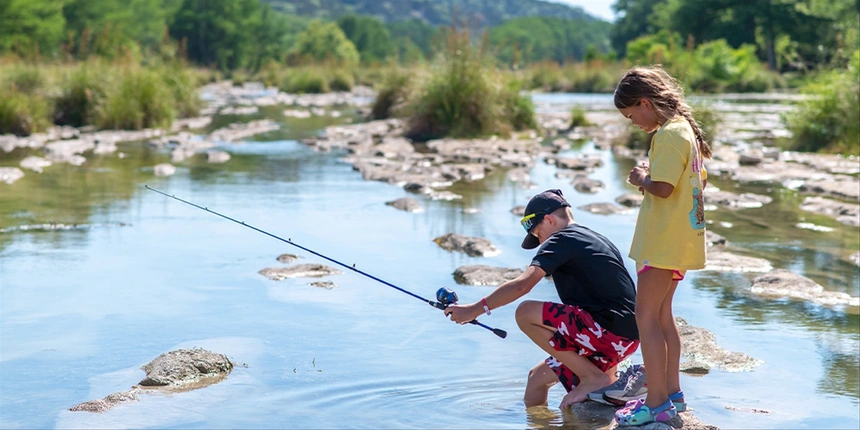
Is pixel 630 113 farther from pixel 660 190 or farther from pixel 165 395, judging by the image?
pixel 165 395

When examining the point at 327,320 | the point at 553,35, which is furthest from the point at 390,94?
the point at 553,35

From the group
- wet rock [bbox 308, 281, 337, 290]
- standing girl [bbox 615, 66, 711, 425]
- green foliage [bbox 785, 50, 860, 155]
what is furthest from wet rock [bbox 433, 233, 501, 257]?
green foliage [bbox 785, 50, 860, 155]

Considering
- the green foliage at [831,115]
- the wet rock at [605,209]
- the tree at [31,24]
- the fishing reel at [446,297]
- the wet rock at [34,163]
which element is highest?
the tree at [31,24]

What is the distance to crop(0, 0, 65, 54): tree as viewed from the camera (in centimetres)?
4519

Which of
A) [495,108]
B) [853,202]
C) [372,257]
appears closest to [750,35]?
[495,108]

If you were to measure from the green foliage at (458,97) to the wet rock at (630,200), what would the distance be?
6243mm

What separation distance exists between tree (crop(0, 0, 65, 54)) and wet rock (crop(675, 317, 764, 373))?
140ft

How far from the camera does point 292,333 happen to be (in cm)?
530

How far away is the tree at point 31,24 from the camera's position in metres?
45.2

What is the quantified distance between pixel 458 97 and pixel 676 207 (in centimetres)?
1264

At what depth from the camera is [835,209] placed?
31.3ft

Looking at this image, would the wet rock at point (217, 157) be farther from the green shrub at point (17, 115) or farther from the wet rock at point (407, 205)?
the wet rock at point (407, 205)

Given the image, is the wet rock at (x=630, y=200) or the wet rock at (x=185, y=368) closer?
the wet rock at (x=185, y=368)

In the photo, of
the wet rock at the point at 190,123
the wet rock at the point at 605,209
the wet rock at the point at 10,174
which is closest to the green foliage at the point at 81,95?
the wet rock at the point at 190,123
